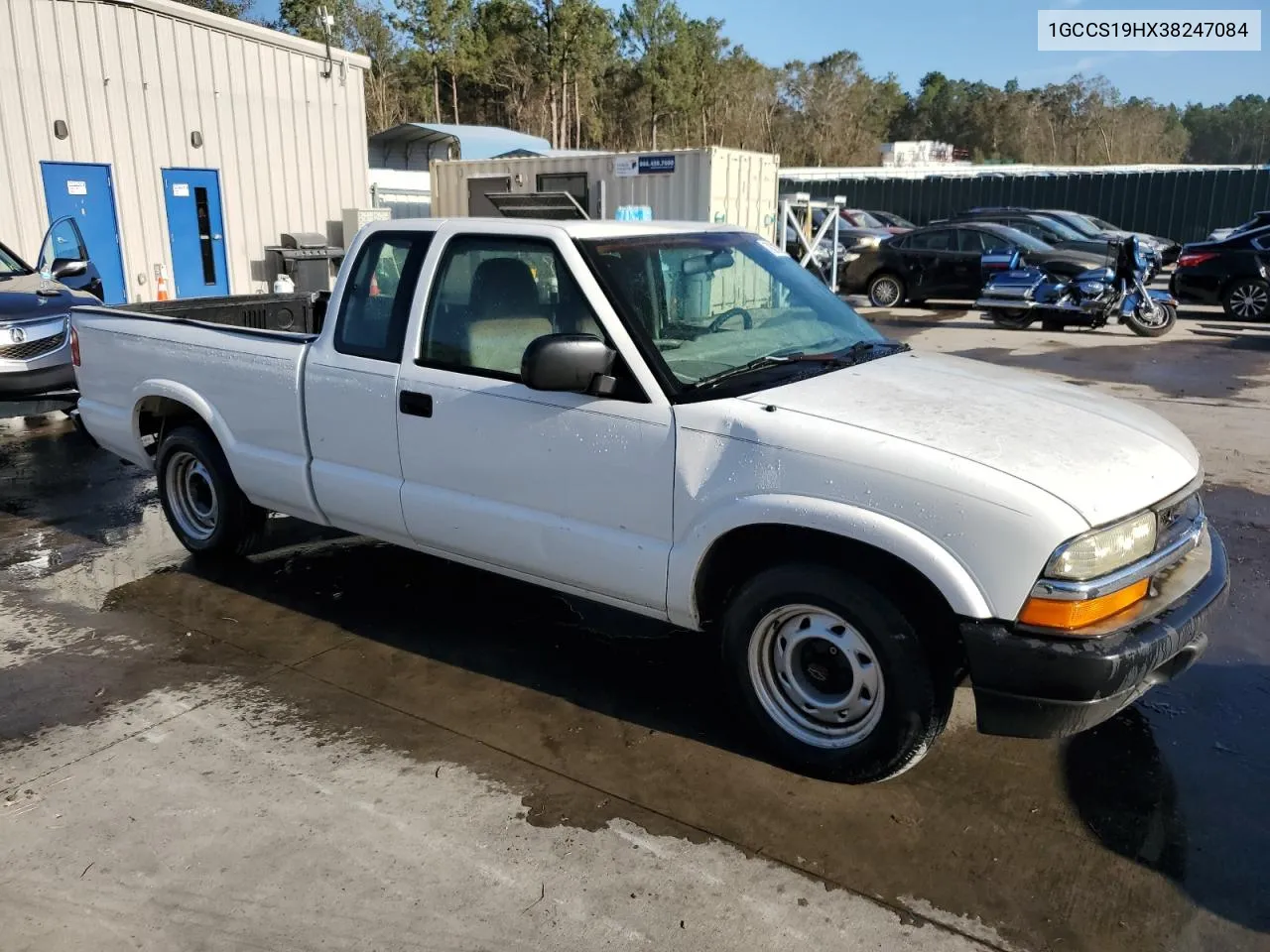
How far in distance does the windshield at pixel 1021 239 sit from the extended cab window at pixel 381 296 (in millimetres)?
16201

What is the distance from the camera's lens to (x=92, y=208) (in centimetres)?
1412

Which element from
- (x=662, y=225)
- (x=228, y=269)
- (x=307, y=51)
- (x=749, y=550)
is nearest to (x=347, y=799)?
(x=749, y=550)

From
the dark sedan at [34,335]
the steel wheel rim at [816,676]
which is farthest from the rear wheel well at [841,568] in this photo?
the dark sedan at [34,335]

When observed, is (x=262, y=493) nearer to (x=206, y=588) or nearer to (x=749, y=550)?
(x=206, y=588)

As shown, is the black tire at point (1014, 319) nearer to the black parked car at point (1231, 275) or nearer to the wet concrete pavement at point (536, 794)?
the black parked car at point (1231, 275)

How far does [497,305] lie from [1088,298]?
13074 millimetres

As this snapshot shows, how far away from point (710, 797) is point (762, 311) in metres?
1.98

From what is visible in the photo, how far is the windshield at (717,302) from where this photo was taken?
3854mm

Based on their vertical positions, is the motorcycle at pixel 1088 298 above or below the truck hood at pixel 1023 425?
below

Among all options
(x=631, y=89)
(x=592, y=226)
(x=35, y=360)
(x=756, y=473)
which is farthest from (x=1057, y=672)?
(x=631, y=89)

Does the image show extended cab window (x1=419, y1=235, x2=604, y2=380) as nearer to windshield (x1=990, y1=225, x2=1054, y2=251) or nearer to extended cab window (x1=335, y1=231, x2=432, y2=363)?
extended cab window (x1=335, y1=231, x2=432, y2=363)

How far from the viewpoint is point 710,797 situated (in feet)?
11.3

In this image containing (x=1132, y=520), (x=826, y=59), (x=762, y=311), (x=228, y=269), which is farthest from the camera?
(x=826, y=59)

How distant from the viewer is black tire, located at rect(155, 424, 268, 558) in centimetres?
545
